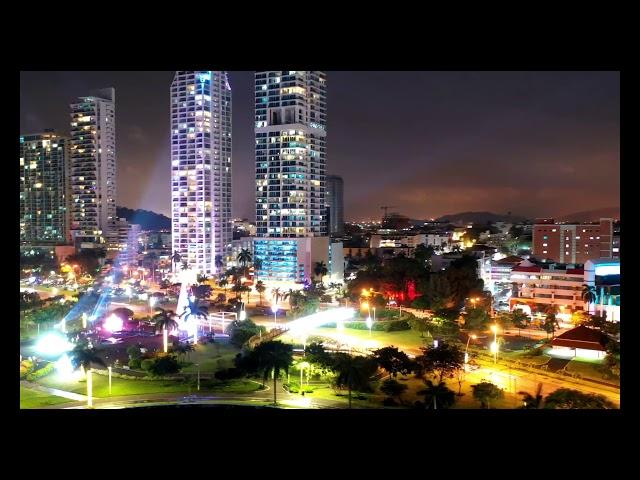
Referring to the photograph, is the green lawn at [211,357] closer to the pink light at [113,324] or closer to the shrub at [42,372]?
the shrub at [42,372]

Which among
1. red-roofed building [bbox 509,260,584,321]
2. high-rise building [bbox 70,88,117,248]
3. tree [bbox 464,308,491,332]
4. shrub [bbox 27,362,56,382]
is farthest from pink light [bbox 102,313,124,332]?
high-rise building [bbox 70,88,117,248]

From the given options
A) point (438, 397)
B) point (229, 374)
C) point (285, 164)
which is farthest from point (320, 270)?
point (438, 397)

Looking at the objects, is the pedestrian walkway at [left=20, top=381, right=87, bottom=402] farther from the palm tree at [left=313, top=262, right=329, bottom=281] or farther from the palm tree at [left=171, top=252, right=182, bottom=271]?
the palm tree at [left=171, top=252, right=182, bottom=271]

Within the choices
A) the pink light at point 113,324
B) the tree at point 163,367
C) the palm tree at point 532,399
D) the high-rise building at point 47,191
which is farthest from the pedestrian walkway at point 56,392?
the high-rise building at point 47,191

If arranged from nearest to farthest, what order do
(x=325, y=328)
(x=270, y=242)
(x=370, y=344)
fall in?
(x=370, y=344) < (x=325, y=328) < (x=270, y=242)
